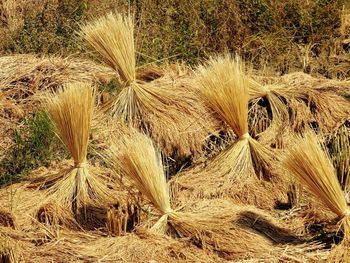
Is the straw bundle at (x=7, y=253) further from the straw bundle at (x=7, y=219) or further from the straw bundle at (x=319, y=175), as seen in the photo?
the straw bundle at (x=319, y=175)

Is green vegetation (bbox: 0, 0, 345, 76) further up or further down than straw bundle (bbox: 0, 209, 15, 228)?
further up

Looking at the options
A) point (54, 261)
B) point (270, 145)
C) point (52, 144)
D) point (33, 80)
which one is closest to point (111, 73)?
point (33, 80)

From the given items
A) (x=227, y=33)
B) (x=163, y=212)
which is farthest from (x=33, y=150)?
(x=227, y=33)

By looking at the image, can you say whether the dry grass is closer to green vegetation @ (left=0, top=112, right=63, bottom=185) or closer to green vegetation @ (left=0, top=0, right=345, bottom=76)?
green vegetation @ (left=0, top=112, right=63, bottom=185)

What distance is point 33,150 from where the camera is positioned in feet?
19.4

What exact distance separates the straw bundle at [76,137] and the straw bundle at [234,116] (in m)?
0.81

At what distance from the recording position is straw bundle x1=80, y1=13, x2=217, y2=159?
6004mm

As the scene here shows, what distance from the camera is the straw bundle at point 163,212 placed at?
467 cm

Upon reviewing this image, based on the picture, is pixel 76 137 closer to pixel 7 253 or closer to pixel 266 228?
pixel 7 253

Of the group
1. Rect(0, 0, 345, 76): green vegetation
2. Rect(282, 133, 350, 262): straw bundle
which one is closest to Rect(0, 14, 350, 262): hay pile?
Rect(282, 133, 350, 262): straw bundle

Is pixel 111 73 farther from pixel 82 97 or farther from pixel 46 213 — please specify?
pixel 46 213

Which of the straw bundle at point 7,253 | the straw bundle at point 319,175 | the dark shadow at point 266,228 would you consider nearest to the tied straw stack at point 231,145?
the dark shadow at point 266,228

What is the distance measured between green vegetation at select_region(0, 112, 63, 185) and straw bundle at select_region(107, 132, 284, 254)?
3.78 feet

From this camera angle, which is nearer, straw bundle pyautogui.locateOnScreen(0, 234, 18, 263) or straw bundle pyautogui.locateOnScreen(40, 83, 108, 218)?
straw bundle pyautogui.locateOnScreen(0, 234, 18, 263)
